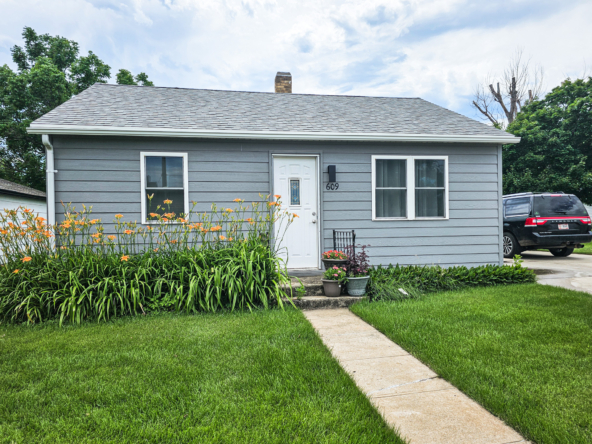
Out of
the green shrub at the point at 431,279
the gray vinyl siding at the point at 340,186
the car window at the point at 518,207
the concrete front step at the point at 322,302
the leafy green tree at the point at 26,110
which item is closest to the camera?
the concrete front step at the point at 322,302

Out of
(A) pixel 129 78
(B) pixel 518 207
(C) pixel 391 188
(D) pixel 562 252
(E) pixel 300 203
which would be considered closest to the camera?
(E) pixel 300 203

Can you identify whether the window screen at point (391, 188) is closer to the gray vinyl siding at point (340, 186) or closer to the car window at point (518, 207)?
the gray vinyl siding at point (340, 186)

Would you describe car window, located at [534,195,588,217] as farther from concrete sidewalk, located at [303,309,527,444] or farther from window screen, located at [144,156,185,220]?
window screen, located at [144,156,185,220]

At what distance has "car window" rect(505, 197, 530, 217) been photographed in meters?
8.65

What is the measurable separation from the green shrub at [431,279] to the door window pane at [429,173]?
1.75 metres

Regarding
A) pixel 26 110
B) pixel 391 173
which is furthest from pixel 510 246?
pixel 26 110

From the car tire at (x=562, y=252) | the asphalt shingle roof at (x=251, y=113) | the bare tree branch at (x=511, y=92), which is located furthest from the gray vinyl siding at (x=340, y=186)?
the bare tree branch at (x=511, y=92)

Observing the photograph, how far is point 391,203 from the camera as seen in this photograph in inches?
265

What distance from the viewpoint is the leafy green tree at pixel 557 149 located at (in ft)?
45.8

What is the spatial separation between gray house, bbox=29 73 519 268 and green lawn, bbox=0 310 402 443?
2896mm

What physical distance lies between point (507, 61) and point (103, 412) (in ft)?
82.1

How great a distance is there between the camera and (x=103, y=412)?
2.09 m

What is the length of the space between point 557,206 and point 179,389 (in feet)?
30.5

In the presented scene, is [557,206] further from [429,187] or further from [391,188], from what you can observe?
[391,188]
